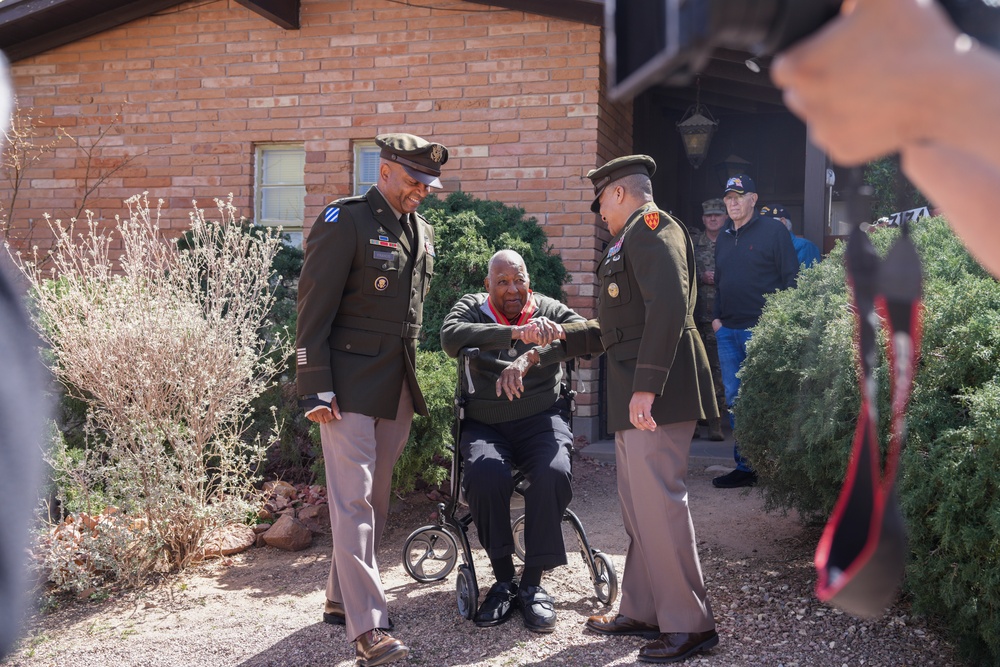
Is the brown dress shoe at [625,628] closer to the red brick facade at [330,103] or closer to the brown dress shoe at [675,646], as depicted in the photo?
the brown dress shoe at [675,646]

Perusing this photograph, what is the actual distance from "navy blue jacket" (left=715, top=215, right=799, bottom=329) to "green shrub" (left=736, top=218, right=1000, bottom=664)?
154 centimetres

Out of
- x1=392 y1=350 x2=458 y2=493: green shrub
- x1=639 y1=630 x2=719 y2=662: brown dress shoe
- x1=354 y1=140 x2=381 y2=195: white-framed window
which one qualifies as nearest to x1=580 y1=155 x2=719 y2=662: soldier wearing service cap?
x1=639 y1=630 x2=719 y2=662: brown dress shoe

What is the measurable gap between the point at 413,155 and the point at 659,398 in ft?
5.24

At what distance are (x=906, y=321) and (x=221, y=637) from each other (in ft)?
13.5

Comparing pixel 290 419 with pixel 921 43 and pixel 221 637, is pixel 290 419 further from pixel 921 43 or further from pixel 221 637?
pixel 921 43

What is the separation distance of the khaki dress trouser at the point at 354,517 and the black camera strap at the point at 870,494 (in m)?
3.07

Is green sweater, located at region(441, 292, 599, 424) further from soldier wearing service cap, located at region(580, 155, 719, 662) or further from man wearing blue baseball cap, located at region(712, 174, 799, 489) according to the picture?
man wearing blue baseball cap, located at region(712, 174, 799, 489)

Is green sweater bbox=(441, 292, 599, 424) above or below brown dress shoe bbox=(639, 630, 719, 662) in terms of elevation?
above

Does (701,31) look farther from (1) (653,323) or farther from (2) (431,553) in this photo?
(2) (431,553)

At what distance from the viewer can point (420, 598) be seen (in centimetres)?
478

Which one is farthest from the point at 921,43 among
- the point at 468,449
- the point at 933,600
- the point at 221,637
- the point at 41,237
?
the point at 41,237

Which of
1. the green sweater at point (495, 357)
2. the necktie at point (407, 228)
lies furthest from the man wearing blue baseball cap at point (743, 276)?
the necktie at point (407, 228)

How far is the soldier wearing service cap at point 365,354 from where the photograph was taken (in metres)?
3.86

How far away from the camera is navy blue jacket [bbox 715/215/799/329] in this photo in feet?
21.8
